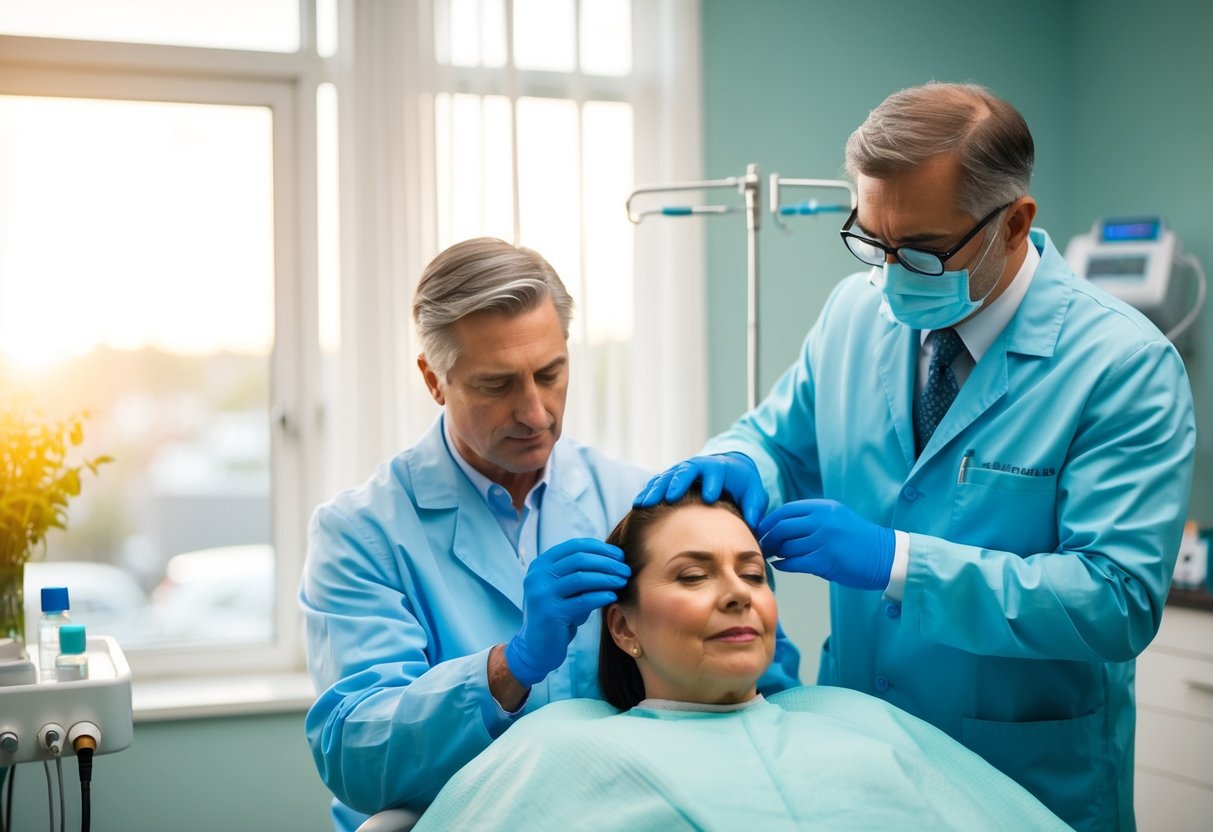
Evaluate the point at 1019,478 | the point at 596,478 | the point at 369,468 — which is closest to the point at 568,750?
the point at 596,478

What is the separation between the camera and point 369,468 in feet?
9.36

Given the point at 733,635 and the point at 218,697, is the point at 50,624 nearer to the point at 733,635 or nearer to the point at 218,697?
the point at 218,697

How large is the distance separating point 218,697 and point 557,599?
1648mm

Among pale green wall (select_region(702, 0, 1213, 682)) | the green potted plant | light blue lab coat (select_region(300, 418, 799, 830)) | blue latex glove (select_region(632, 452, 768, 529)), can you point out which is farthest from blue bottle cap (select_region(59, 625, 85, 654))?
pale green wall (select_region(702, 0, 1213, 682))

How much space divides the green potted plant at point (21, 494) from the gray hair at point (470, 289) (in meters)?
0.82

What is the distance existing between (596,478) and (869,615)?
0.46 metres

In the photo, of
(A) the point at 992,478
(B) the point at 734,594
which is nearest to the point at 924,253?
(A) the point at 992,478

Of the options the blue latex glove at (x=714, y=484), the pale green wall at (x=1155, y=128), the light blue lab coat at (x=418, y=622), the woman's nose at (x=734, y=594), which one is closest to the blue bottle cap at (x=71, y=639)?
the light blue lab coat at (x=418, y=622)

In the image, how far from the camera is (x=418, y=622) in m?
1.56

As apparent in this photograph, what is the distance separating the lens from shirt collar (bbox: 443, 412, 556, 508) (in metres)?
1.66

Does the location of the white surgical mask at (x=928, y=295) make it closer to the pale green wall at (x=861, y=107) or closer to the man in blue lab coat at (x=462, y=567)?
the man in blue lab coat at (x=462, y=567)

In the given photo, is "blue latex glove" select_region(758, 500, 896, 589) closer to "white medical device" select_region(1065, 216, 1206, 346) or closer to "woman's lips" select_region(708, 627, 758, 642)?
"woman's lips" select_region(708, 627, 758, 642)

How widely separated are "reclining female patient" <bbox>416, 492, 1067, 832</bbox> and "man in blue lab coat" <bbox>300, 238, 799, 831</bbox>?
7 cm

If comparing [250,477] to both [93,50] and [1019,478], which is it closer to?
[93,50]
